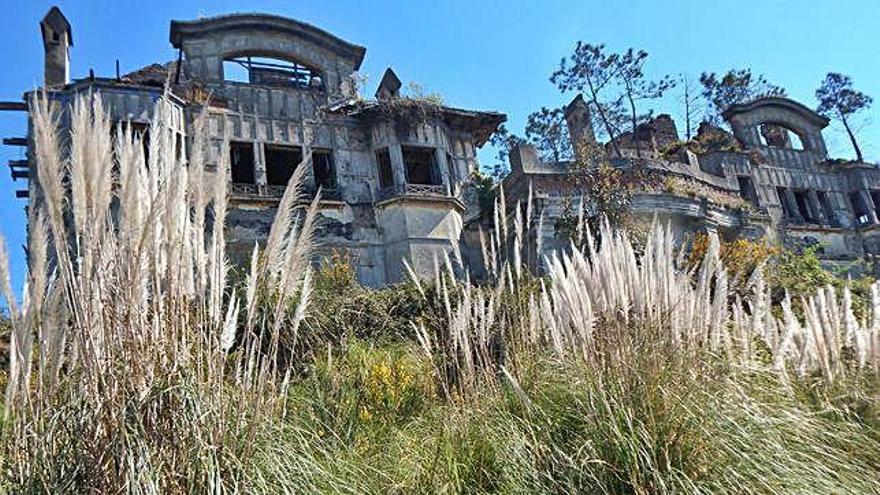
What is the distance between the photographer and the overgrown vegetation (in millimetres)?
2436

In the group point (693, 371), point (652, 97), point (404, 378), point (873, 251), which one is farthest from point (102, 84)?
point (873, 251)

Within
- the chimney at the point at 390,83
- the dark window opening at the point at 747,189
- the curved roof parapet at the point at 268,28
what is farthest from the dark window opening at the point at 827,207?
the curved roof parapet at the point at 268,28

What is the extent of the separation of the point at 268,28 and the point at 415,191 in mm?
5866

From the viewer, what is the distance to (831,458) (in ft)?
9.66

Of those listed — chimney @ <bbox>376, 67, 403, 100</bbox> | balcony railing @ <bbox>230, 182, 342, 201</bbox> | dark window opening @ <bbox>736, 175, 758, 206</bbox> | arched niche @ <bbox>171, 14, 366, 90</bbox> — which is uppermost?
arched niche @ <bbox>171, 14, 366, 90</bbox>

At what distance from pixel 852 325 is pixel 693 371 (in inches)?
65.9

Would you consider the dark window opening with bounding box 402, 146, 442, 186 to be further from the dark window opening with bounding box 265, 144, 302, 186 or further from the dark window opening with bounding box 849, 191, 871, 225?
the dark window opening with bounding box 849, 191, 871, 225

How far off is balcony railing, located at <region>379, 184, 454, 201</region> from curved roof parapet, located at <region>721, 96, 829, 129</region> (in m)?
11.8

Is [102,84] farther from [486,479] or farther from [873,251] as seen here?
[873,251]

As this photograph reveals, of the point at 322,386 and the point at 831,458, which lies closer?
the point at 831,458

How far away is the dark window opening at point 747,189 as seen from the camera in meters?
19.8

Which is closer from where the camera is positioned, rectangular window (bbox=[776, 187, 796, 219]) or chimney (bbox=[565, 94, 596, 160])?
chimney (bbox=[565, 94, 596, 160])

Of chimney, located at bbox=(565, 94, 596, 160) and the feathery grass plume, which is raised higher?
chimney, located at bbox=(565, 94, 596, 160)

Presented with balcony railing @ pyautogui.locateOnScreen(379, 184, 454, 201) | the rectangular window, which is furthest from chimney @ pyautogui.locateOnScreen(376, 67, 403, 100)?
the rectangular window
